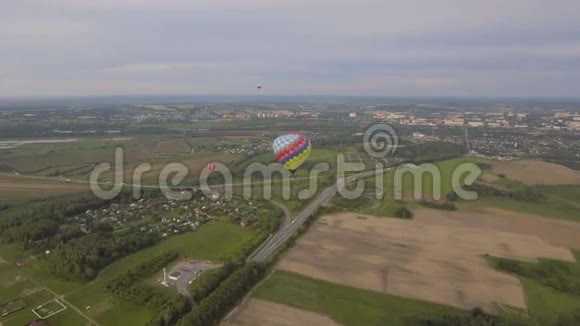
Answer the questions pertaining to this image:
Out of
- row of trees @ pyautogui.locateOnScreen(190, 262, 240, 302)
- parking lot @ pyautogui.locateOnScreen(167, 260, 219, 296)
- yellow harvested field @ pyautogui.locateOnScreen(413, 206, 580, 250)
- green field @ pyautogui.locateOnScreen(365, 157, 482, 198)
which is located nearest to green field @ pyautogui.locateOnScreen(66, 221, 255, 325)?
parking lot @ pyautogui.locateOnScreen(167, 260, 219, 296)

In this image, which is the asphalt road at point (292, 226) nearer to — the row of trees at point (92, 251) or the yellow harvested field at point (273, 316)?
the yellow harvested field at point (273, 316)

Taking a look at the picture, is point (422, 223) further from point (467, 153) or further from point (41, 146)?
point (41, 146)

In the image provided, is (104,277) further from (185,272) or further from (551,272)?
(551,272)

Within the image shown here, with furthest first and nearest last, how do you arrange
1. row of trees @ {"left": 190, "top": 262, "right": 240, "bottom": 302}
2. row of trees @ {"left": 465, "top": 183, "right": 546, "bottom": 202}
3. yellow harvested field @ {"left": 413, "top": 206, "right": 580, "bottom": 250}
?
row of trees @ {"left": 465, "top": 183, "right": 546, "bottom": 202} < yellow harvested field @ {"left": 413, "top": 206, "right": 580, "bottom": 250} < row of trees @ {"left": 190, "top": 262, "right": 240, "bottom": 302}

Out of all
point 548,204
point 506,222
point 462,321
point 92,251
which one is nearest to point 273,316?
point 462,321

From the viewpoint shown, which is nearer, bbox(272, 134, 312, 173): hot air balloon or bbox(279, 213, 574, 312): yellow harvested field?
bbox(279, 213, 574, 312): yellow harvested field

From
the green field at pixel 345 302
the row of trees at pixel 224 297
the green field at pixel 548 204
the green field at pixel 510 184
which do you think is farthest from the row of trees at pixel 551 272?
the green field at pixel 510 184

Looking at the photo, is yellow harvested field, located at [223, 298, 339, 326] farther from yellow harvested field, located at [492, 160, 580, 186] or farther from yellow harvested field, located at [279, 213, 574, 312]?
yellow harvested field, located at [492, 160, 580, 186]
